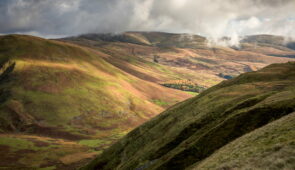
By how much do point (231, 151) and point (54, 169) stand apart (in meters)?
138

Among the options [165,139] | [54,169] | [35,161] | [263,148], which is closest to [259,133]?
[263,148]

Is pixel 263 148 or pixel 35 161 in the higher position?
pixel 263 148

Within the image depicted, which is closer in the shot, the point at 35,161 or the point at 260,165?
the point at 260,165

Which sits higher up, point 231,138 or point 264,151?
point 264,151

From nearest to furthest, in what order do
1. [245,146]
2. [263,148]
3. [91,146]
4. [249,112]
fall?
[263,148] < [245,146] < [249,112] < [91,146]

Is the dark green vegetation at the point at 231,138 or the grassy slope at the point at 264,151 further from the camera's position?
the dark green vegetation at the point at 231,138

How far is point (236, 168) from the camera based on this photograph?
25516 millimetres

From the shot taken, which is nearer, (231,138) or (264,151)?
(264,151)

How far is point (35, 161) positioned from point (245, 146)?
162682mm

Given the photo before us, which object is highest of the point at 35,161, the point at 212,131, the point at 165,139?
the point at 212,131

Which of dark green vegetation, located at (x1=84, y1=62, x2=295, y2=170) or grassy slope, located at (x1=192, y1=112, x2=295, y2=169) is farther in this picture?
dark green vegetation, located at (x1=84, y1=62, x2=295, y2=170)

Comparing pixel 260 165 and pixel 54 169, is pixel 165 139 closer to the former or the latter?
pixel 260 165

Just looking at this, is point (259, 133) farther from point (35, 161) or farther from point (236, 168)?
point (35, 161)

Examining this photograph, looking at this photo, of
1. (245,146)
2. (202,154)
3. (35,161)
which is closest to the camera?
(245,146)
